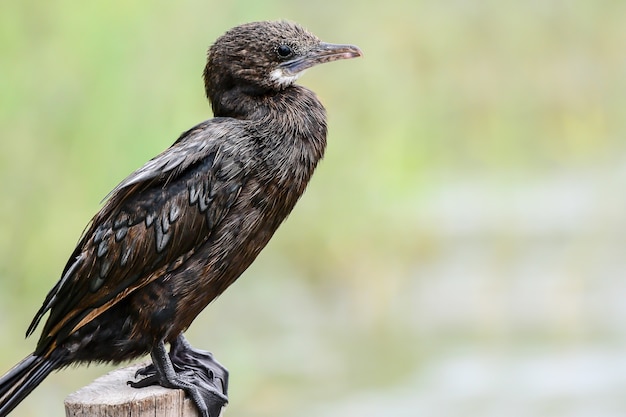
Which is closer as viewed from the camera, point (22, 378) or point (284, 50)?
point (22, 378)

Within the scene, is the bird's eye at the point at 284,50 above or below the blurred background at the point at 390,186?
below

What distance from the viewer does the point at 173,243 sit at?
280 cm

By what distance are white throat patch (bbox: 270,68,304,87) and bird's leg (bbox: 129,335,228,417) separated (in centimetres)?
72

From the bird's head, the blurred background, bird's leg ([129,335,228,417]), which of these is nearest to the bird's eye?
the bird's head

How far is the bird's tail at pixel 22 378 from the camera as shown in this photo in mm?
2732

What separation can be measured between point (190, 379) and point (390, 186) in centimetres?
346

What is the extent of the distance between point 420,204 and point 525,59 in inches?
54.7

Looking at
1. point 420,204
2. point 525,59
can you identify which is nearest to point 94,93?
point 420,204

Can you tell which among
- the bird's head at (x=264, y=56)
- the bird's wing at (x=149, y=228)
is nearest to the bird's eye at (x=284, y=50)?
the bird's head at (x=264, y=56)

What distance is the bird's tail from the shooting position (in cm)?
273

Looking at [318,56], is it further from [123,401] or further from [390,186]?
[390,186]

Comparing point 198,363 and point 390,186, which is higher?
point 390,186

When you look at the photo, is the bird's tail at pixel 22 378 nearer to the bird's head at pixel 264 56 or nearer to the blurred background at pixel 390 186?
the bird's head at pixel 264 56

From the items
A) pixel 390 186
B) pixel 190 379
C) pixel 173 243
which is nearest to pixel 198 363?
pixel 190 379
